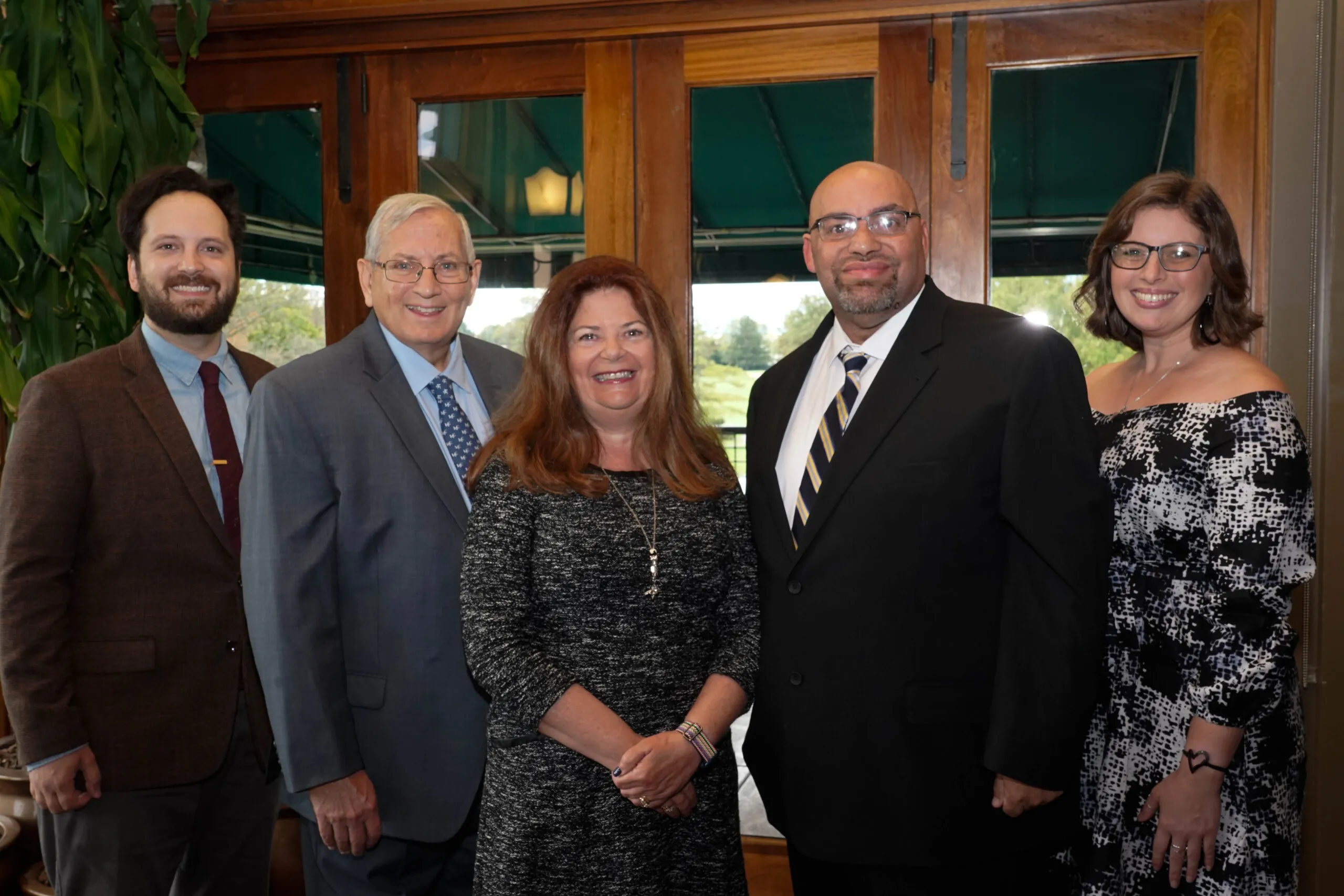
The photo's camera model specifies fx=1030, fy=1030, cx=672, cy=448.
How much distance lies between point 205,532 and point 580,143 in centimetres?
152

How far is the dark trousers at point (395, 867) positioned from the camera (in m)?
1.82

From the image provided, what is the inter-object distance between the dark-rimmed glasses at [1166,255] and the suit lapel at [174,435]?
1796 mm

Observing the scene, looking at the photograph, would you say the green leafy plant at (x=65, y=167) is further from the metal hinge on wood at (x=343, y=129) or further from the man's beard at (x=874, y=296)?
the man's beard at (x=874, y=296)

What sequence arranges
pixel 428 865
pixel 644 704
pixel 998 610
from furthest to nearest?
pixel 428 865, pixel 998 610, pixel 644 704

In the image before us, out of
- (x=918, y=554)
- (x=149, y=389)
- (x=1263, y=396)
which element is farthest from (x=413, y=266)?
(x=1263, y=396)

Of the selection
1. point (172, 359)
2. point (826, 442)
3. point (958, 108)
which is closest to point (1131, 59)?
point (958, 108)

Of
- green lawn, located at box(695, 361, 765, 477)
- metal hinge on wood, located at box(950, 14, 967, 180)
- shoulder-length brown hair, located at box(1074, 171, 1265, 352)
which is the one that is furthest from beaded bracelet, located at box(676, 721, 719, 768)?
metal hinge on wood, located at box(950, 14, 967, 180)

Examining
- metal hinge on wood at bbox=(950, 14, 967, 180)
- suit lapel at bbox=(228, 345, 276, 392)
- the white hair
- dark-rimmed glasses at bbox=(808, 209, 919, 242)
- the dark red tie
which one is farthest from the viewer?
metal hinge on wood at bbox=(950, 14, 967, 180)

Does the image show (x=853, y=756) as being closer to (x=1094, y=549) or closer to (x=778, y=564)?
(x=778, y=564)

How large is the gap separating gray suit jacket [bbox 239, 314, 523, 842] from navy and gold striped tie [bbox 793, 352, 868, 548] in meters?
0.59

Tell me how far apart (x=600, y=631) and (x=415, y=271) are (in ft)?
2.65

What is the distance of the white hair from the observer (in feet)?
6.47

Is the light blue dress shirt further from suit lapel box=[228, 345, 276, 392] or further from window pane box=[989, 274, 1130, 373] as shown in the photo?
window pane box=[989, 274, 1130, 373]

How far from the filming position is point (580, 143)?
2932mm
